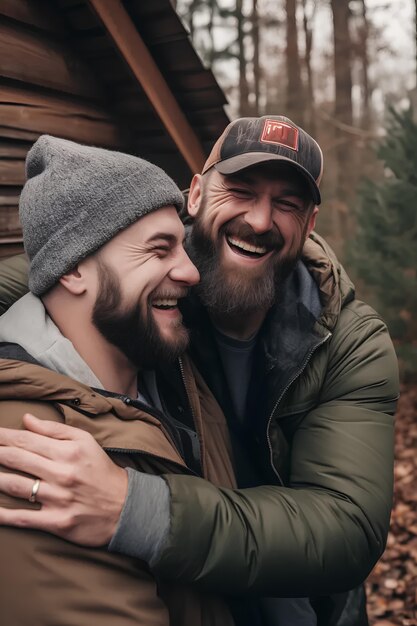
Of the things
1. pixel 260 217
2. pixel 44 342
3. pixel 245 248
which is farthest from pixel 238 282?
pixel 44 342

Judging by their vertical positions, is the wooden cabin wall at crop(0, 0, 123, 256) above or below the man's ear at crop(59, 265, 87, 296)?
above

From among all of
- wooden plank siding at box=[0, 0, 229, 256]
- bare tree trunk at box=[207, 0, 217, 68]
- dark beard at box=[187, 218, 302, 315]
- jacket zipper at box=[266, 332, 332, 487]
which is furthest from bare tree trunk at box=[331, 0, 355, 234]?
jacket zipper at box=[266, 332, 332, 487]

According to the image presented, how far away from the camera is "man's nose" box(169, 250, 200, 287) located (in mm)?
2273

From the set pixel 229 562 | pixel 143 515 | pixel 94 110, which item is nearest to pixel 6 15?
pixel 94 110

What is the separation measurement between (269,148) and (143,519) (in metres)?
1.72

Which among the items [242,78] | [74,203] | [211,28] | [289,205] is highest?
[211,28]

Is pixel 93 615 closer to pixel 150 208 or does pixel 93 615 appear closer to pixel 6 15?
pixel 150 208

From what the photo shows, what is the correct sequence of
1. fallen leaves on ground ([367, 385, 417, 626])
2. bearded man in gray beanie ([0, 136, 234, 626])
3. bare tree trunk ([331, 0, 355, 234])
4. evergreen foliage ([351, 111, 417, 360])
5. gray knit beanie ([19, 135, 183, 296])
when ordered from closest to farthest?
bearded man in gray beanie ([0, 136, 234, 626]) → gray knit beanie ([19, 135, 183, 296]) → fallen leaves on ground ([367, 385, 417, 626]) → evergreen foliage ([351, 111, 417, 360]) → bare tree trunk ([331, 0, 355, 234])

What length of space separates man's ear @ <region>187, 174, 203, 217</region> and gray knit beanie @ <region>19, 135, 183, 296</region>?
631 millimetres

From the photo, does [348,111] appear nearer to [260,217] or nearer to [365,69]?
[365,69]

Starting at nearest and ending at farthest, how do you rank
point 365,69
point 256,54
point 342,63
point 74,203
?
point 74,203, point 342,63, point 256,54, point 365,69

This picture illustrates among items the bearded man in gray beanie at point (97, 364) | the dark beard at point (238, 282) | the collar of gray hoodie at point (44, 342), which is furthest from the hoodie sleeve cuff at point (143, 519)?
the dark beard at point (238, 282)

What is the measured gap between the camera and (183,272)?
7.50ft

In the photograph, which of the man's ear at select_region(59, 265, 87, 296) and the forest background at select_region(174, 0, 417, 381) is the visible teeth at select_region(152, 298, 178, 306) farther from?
the forest background at select_region(174, 0, 417, 381)
